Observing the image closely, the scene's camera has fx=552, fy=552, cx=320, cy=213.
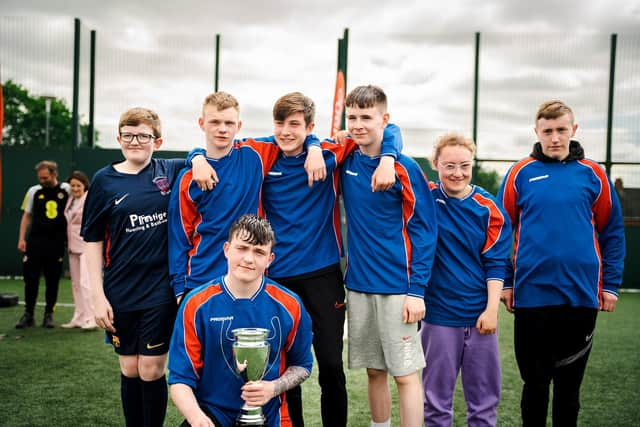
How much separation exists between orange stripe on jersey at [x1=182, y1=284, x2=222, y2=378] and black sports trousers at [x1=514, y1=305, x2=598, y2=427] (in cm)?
157

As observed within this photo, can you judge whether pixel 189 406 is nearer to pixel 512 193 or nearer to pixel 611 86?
pixel 512 193

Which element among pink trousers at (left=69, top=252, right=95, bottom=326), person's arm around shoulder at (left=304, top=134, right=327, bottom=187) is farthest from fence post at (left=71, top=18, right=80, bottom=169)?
person's arm around shoulder at (left=304, top=134, right=327, bottom=187)

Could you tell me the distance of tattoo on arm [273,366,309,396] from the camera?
213 centimetres

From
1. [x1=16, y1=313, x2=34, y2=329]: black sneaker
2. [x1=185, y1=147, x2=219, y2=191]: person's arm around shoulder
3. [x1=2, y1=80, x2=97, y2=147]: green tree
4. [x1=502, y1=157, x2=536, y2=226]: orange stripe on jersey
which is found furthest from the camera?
[x1=2, y1=80, x2=97, y2=147]: green tree

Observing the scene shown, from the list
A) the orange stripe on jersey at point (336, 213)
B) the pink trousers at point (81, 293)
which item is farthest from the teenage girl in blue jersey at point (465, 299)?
the pink trousers at point (81, 293)

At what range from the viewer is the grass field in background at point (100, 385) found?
3.45 metres

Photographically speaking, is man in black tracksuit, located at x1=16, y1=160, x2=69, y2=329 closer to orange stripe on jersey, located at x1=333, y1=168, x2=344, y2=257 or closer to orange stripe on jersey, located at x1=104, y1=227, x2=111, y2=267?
orange stripe on jersey, located at x1=104, y1=227, x2=111, y2=267

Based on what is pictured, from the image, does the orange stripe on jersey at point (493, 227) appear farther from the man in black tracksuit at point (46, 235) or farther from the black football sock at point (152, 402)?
the man in black tracksuit at point (46, 235)

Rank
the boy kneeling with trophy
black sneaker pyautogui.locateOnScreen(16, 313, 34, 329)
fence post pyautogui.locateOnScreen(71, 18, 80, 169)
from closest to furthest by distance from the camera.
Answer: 1. the boy kneeling with trophy
2. black sneaker pyautogui.locateOnScreen(16, 313, 34, 329)
3. fence post pyautogui.locateOnScreen(71, 18, 80, 169)

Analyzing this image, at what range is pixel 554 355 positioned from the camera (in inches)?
107

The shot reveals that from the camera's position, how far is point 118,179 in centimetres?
275

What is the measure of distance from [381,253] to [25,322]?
15.8 ft

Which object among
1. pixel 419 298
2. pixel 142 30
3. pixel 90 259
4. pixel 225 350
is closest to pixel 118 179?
pixel 90 259

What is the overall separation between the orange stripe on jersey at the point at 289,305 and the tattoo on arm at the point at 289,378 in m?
0.09
